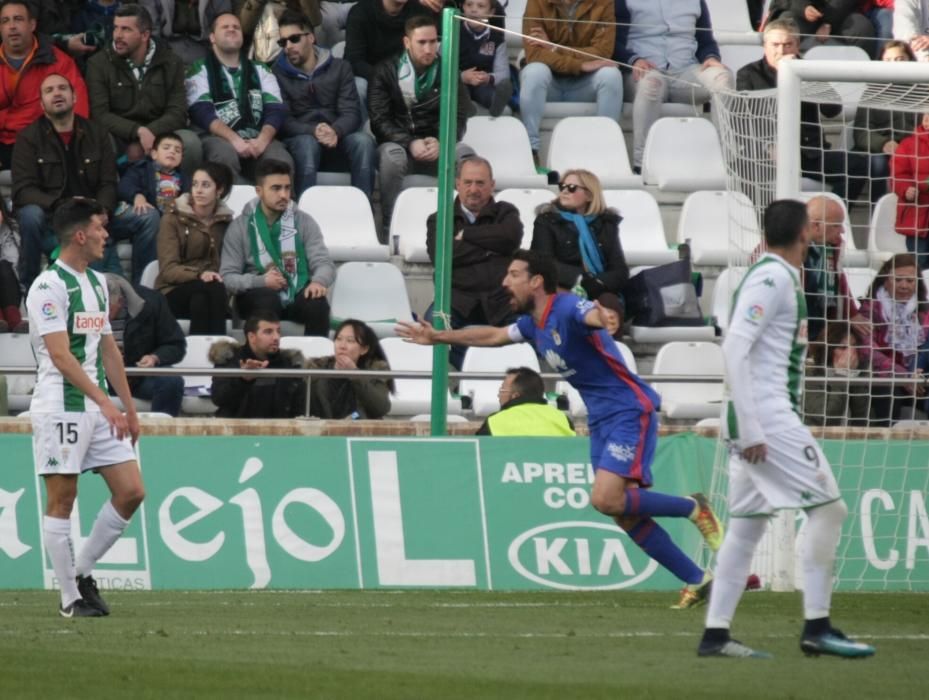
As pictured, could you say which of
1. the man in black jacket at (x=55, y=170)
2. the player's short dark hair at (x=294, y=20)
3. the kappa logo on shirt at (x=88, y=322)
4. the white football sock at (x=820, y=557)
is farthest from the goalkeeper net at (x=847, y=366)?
the man in black jacket at (x=55, y=170)

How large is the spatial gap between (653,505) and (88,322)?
11.2 feet

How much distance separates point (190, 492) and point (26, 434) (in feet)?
4.02

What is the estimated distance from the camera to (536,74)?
17.4m

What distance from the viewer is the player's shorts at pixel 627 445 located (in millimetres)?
10703

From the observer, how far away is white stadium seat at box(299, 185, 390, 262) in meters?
16.1

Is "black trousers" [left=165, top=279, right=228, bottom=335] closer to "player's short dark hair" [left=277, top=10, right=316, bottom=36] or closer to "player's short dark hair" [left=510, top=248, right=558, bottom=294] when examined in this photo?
"player's short dark hair" [left=277, top=10, right=316, bottom=36]

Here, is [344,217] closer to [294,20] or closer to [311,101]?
[311,101]

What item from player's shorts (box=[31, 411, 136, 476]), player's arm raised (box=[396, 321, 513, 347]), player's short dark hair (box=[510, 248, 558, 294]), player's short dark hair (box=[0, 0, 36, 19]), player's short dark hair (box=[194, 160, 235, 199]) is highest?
player's short dark hair (box=[0, 0, 36, 19])

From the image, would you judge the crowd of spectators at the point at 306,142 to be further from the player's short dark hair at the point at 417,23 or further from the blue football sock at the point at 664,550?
the blue football sock at the point at 664,550

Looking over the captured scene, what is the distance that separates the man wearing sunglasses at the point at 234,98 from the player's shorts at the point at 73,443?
6.39 m

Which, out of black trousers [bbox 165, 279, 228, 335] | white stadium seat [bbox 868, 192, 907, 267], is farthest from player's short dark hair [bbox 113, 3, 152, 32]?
white stadium seat [bbox 868, 192, 907, 267]

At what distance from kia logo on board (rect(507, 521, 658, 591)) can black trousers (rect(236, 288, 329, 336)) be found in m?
3.03

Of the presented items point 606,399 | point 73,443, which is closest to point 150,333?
point 73,443

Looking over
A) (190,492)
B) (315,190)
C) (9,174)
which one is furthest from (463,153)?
(190,492)
